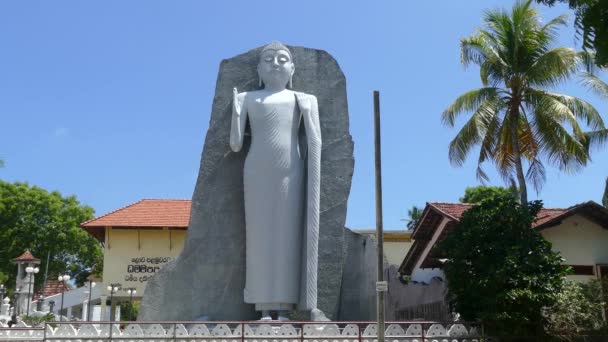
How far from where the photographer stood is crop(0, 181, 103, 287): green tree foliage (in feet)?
124

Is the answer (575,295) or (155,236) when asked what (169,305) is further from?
(155,236)

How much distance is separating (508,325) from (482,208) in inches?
96.0

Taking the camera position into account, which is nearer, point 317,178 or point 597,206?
point 317,178

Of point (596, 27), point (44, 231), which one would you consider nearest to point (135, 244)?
point (44, 231)

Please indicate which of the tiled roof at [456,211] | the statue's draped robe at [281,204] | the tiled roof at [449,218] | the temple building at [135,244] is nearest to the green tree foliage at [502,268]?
the tiled roof at [449,218]

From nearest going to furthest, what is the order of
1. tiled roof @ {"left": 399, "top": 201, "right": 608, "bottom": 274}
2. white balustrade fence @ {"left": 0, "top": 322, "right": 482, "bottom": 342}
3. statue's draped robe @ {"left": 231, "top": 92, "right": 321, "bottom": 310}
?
1. white balustrade fence @ {"left": 0, "top": 322, "right": 482, "bottom": 342}
2. statue's draped robe @ {"left": 231, "top": 92, "right": 321, "bottom": 310}
3. tiled roof @ {"left": 399, "top": 201, "right": 608, "bottom": 274}

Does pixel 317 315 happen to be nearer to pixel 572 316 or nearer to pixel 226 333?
pixel 226 333

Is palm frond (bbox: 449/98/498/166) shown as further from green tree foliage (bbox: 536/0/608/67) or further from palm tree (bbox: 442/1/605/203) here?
green tree foliage (bbox: 536/0/608/67)

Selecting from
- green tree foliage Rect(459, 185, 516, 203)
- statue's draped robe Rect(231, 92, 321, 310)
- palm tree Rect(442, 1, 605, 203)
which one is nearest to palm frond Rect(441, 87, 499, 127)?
palm tree Rect(442, 1, 605, 203)

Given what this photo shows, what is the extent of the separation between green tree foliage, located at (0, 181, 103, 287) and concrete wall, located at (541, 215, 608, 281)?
29.5 metres

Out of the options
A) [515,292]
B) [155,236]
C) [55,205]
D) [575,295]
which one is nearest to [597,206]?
[575,295]

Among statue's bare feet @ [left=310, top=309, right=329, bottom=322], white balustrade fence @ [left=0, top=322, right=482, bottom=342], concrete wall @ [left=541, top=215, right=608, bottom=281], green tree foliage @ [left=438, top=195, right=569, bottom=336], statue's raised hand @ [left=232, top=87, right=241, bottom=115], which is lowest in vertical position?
white balustrade fence @ [left=0, top=322, right=482, bottom=342]

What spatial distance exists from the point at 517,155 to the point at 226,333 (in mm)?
9214

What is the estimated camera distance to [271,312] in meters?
13.9
